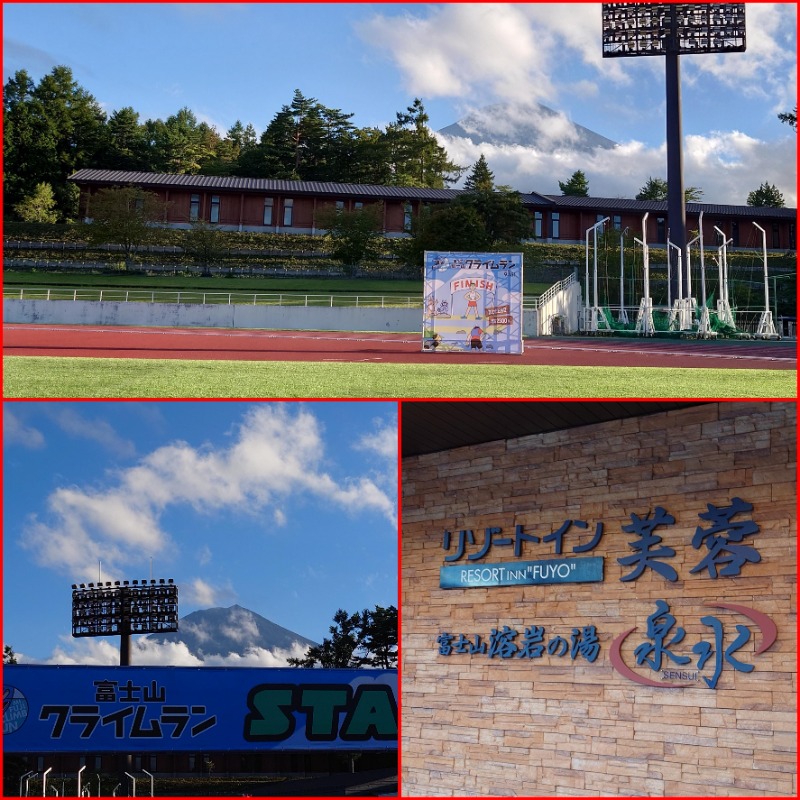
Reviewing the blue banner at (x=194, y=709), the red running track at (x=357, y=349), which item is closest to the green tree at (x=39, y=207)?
the red running track at (x=357, y=349)

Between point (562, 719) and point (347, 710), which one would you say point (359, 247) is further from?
point (562, 719)

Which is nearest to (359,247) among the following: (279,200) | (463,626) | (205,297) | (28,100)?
(279,200)

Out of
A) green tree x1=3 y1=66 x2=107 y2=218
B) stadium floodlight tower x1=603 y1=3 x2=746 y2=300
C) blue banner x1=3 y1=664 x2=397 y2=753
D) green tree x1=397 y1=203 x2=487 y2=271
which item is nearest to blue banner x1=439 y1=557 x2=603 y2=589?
blue banner x1=3 y1=664 x2=397 y2=753

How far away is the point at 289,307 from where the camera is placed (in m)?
30.8

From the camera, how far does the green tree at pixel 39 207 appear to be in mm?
49844

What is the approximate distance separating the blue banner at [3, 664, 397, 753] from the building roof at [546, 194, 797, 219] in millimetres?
40296

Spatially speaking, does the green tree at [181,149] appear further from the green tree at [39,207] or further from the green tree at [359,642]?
the green tree at [359,642]

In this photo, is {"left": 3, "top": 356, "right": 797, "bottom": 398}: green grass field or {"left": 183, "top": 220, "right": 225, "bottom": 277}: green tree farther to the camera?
{"left": 183, "top": 220, "right": 225, "bottom": 277}: green tree

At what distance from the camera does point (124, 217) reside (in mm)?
44719

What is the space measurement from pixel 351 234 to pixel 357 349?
25257mm

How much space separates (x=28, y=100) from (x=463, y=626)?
5537 cm

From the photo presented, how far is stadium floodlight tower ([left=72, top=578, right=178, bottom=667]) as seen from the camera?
2500 cm

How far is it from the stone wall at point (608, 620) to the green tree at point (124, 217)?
38.2 metres

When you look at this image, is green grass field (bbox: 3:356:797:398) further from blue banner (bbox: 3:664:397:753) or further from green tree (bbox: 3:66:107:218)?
green tree (bbox: 3:66:107:218)
